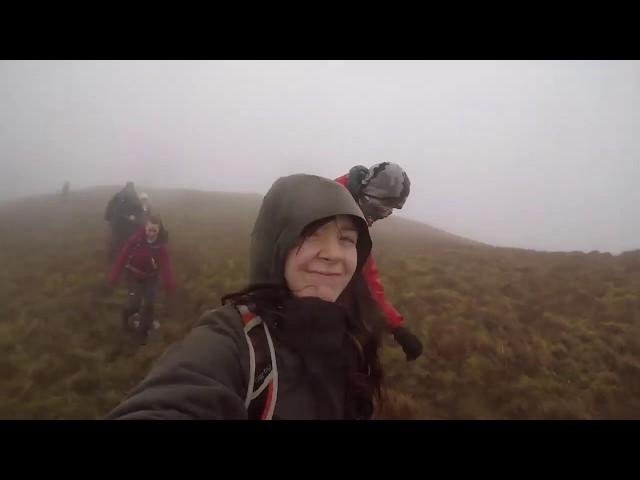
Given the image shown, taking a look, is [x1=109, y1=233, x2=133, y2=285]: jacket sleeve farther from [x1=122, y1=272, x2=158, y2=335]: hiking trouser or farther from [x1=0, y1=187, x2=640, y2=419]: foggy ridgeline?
[x1=0, y1=187, x2=640, y2=419]: foggy ridgeline

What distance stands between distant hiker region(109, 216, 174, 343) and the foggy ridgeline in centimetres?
39

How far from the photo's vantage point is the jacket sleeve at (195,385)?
1.49 meters

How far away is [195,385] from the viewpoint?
1.58 meters

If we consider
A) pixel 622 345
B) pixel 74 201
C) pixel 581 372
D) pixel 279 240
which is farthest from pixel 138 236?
pixel 74 201

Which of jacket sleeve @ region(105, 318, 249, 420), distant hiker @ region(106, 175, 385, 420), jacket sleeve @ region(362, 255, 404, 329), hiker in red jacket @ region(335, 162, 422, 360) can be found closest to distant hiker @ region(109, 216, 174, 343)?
hiker in red jacket @ region(335, 162, 422, 360)

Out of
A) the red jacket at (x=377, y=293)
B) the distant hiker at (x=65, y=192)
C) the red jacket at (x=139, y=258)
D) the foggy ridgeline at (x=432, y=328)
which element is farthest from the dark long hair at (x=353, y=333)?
the distant hiker at (x=65, y=192)

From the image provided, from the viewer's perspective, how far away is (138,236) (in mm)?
6434

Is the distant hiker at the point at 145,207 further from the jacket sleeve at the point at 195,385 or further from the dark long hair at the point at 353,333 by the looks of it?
the jacket sleeve at the point at 195,385

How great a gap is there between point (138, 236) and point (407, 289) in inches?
221

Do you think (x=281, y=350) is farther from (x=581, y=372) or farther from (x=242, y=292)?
(x=581, y=372)

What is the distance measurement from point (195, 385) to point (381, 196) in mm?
2522

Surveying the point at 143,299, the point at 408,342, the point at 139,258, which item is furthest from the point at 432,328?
the point at 139,258

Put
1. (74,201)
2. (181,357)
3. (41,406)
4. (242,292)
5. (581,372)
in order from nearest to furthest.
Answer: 1. (181,357)
2. (242,292)
3. (41,406)
4. (581,372)
5. (74,201)

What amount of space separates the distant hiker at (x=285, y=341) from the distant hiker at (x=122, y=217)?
6.68 metres
